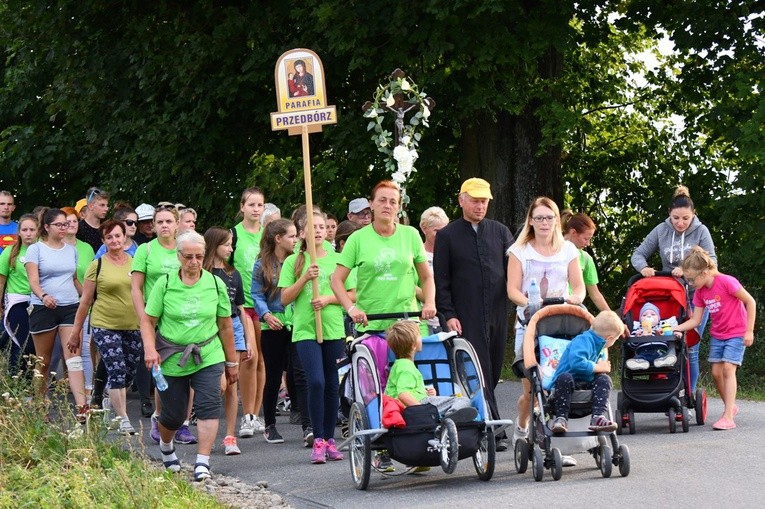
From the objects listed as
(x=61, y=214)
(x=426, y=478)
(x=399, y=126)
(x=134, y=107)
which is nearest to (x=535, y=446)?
(x=426, y=478)

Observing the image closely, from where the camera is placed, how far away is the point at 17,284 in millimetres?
14359

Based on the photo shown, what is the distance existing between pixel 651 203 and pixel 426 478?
11.6 meters

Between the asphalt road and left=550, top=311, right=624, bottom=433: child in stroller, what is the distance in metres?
0.45

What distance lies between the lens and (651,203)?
816 inches

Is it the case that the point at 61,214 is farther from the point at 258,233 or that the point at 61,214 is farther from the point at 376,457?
the point at 376,457

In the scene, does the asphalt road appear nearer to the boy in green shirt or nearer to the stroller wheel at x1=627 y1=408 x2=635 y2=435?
the stroller wheel at x1=627 y1=408 x2=635 y2=435

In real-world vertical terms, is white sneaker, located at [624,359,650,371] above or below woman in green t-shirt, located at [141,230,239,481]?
below

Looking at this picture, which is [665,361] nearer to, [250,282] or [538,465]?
[538,465]

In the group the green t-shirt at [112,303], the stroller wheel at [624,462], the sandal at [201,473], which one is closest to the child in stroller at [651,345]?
the stroller wheel at [624,462]

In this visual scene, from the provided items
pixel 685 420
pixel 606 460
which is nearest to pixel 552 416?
pixel 606 460

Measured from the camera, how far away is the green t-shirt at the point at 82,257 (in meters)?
13.8

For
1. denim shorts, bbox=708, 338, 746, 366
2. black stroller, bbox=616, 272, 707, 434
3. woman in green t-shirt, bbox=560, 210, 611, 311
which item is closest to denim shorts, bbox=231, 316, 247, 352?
woman in green t-shirt, bbox=560, 210, 611, 311

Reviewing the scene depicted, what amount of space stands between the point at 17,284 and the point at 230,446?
Answer: 394cm

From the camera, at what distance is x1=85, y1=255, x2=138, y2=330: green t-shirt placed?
498 inches
